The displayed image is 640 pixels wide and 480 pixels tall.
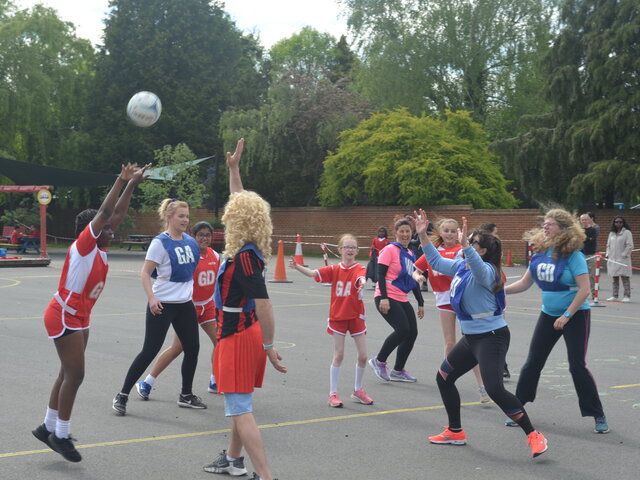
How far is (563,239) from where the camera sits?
696 cm

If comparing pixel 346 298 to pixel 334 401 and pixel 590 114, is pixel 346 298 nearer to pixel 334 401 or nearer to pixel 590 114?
pixel 334 401

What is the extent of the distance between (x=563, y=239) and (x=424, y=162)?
28367 mm

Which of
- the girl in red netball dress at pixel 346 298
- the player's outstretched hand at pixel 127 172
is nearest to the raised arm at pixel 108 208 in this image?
Answer: the player's outstretched hand at pixel 127 172

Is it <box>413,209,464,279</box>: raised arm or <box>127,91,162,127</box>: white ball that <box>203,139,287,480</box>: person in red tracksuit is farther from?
<box>127,91,162,127</box>: white ball

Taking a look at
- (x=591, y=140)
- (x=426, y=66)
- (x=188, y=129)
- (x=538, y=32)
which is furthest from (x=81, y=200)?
(x=591, y=140)

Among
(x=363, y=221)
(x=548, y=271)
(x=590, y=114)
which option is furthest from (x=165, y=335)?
(x=363, y=221)

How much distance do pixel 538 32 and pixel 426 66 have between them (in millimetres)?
6047

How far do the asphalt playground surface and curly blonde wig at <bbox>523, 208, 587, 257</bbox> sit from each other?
1450mm

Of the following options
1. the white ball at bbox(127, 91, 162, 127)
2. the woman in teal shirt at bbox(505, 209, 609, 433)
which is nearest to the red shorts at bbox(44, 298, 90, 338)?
the woman in teal shirt at bbox(505, 209, 609, 433)

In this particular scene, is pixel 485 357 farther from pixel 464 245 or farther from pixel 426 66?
pixel 426 66

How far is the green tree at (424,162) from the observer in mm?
35188

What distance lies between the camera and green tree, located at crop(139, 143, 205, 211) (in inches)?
1778

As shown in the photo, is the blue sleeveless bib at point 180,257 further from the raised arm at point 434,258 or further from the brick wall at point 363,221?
the brick wall at point 363,221

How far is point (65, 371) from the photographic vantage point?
599 cm
